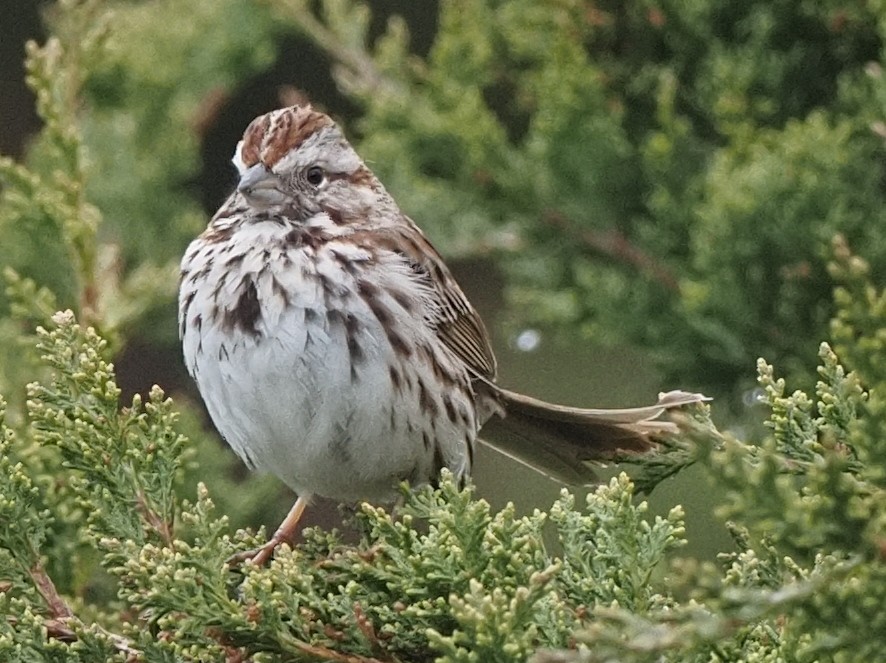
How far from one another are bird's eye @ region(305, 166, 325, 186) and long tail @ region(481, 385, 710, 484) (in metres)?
0.61

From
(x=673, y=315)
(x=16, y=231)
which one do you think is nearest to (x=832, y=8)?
(x=673, y=315)

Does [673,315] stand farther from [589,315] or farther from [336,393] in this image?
[336,393]

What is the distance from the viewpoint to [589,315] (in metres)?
3.63

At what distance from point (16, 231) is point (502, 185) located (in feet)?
3.97

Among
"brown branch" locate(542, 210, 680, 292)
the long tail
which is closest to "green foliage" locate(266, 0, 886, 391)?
"brown branch" locate(542, 210, 680, 292)

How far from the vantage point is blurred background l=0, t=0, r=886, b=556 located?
3176mm

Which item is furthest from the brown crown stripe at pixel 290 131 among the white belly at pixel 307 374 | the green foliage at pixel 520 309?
the green foliage at pixel 520 309

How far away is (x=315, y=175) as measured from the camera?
2.94 meters

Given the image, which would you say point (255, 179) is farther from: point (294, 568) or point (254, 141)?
point (294, 568)

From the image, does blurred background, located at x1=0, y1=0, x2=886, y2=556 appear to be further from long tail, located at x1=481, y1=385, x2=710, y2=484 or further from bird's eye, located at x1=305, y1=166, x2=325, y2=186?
long tail, located at x1=481, y1=385, x2=710, y2=484

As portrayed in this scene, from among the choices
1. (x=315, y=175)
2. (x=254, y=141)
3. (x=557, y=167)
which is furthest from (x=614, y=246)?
(x=254, y=141)

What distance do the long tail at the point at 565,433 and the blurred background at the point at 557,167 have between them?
44 centimetres

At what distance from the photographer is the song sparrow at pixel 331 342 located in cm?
264

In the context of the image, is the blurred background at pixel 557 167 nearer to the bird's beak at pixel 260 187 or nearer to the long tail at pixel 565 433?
the bird's beak at pixel 260 187
